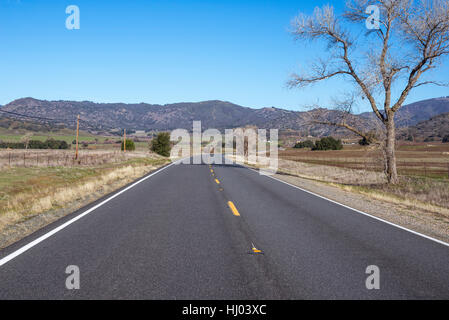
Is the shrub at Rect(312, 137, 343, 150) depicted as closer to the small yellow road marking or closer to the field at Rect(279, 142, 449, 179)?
the field at Rect(279, 142, 449, 179)

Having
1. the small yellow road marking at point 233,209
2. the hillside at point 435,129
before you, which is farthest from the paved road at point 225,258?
the hillside at point 435,129

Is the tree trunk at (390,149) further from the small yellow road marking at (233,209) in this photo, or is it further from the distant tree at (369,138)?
the small yellow road marking at (233,209)

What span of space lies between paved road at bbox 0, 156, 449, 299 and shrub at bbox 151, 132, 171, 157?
211ft

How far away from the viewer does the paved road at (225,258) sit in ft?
14.5

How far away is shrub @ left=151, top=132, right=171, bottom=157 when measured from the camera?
2895 inches

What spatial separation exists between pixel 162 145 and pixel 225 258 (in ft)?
228

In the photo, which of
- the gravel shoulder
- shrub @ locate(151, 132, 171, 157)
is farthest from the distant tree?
shrub @ locate(151, 132, 171, 157)

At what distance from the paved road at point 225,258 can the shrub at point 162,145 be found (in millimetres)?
64382

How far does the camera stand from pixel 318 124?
24.0m

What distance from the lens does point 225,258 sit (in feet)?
18.7

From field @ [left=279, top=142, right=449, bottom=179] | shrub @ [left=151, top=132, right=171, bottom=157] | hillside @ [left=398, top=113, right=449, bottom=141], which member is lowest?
field @ [left=279, top=142, right=449, bottom=179]

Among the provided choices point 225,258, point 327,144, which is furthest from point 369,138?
point 327,144

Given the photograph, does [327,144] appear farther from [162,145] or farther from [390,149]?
[390,149]
